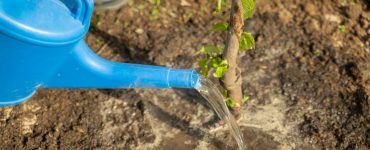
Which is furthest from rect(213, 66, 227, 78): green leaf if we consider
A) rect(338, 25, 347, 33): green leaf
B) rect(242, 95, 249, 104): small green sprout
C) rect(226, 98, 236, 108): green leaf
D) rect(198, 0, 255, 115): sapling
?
rect(338, 25, 347, 33): green leaf

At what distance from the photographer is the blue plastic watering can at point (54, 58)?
1411mm

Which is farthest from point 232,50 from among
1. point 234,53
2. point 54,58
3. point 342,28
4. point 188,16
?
point 342,28

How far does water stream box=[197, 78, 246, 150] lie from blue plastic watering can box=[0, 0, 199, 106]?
5.9 inches

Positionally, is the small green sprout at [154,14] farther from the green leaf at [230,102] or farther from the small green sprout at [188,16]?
the green leaf at [230,102]

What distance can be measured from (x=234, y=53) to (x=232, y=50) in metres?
0.02

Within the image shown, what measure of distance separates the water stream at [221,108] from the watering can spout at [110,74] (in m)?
0.14

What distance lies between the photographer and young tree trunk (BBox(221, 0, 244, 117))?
5.09ft

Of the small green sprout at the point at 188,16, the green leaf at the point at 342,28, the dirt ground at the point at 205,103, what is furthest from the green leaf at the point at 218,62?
the green leaf at the point at 342,28

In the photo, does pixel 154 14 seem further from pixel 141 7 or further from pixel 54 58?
pixel 54 58

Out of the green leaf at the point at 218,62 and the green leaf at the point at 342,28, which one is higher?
the green leaf at the point at 218,62

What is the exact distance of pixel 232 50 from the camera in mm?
1666

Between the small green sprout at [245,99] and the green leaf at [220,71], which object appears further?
the small green sprout at [245,99]

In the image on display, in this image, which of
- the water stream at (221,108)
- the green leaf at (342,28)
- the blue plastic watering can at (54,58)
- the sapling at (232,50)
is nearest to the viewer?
the blue plastic watering can at (54,58)

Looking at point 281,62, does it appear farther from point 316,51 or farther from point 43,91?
point 43,91
